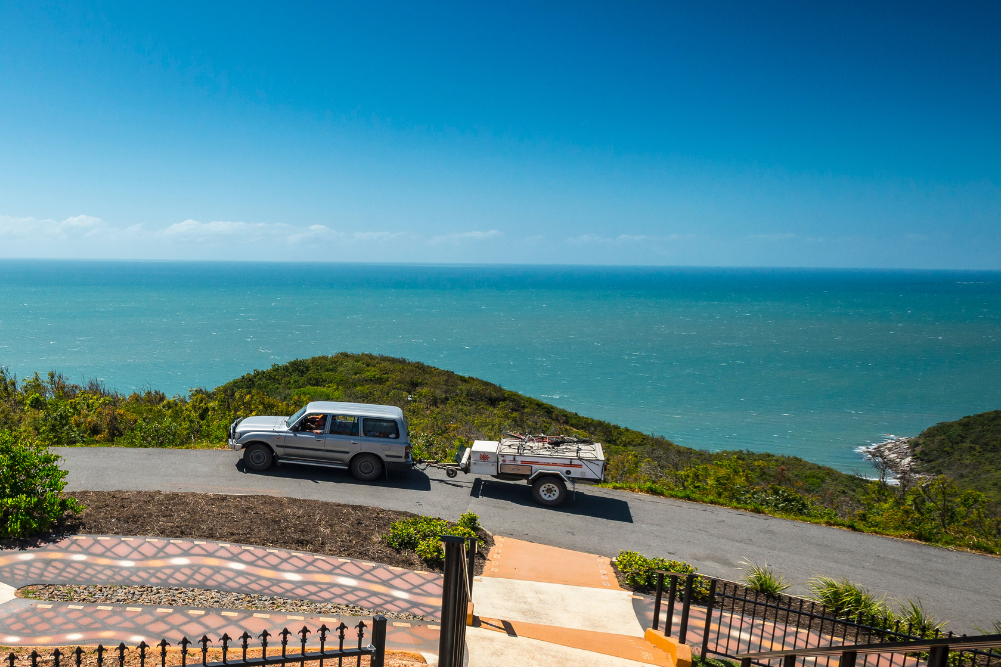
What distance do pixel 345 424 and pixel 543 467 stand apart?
494cm

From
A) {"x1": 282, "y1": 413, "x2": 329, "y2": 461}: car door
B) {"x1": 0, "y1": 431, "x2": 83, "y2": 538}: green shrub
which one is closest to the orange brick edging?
{"x1": 282, "y1": 413, "x2": 329, "y2": 461}: car door

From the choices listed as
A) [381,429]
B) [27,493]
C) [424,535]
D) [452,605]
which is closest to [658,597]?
[424,535]

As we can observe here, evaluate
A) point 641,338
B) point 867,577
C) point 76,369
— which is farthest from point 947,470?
point 76,369

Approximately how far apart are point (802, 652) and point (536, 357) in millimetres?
72771

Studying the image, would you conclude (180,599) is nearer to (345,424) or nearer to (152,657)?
(152,657)

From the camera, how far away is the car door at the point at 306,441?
47.8 ft

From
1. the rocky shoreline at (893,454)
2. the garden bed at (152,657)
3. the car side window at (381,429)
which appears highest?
the car side window at (381,429)

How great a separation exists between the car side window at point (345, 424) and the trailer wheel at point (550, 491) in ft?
15.1

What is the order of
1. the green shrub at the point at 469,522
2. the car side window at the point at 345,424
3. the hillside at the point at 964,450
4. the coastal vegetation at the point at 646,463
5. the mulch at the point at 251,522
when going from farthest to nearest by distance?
1. the hillside at the point at 964,450
2. the coastal vegetation at the point at 646,463
3. the car side window at the point at 345,424
4. the green shrub at the point at 469,522
5. the mulch at the point at 251,522

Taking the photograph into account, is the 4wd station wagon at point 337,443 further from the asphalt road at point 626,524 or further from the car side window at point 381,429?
the asphalt road at point 626,524

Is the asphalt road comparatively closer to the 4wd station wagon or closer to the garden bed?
the 4wd station wagon

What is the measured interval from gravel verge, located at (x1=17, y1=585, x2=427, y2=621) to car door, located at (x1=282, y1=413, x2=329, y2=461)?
21.1ft

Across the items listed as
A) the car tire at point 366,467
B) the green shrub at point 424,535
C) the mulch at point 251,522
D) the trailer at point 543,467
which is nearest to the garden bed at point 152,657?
the mulch at point 251,522

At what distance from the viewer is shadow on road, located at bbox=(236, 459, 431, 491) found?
14492 mm
